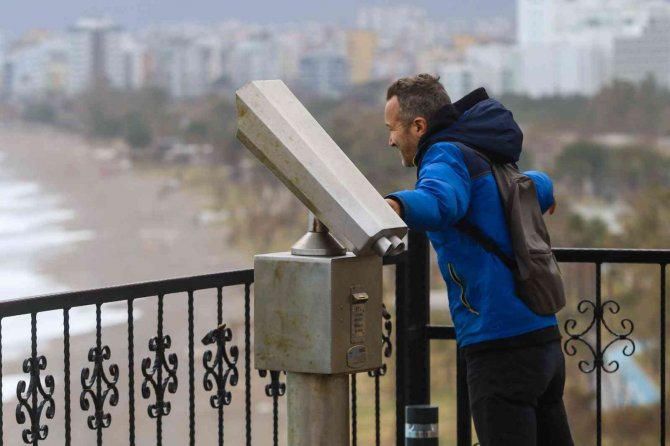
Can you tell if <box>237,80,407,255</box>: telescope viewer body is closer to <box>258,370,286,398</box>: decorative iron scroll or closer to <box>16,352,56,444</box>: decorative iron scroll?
<box>16,352,56,444</box>: decorative iron scroll

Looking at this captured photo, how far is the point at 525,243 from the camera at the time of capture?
101 inches

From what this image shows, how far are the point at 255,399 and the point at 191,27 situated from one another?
5412 centimetres

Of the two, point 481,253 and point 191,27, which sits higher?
point 191,27

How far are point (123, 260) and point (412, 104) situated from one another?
69.8 metres

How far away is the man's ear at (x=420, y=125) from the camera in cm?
259

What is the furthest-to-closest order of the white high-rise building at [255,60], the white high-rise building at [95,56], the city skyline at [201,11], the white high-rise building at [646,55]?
the city skyline at [201,11] → the white high-rise building at [255,60] → the white high-rise building at [95,56] → the white high-rise building at [646,55]

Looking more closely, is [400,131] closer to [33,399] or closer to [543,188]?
[543,188]

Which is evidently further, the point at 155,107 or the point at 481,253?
the point at 155,107

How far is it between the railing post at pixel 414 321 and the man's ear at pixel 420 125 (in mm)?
1016

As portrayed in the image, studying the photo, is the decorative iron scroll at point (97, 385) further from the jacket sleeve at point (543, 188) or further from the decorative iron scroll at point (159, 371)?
the jacket sleeve at point (543, 188)

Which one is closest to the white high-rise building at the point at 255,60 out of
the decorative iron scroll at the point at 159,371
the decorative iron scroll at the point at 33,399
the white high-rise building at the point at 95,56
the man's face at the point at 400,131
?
the white high-rise building at the point at 95,56

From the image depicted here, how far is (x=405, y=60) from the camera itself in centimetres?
9112

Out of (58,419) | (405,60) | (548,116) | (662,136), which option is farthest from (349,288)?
(405,60)

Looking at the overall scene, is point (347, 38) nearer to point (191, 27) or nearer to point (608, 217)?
point (191, 27)
